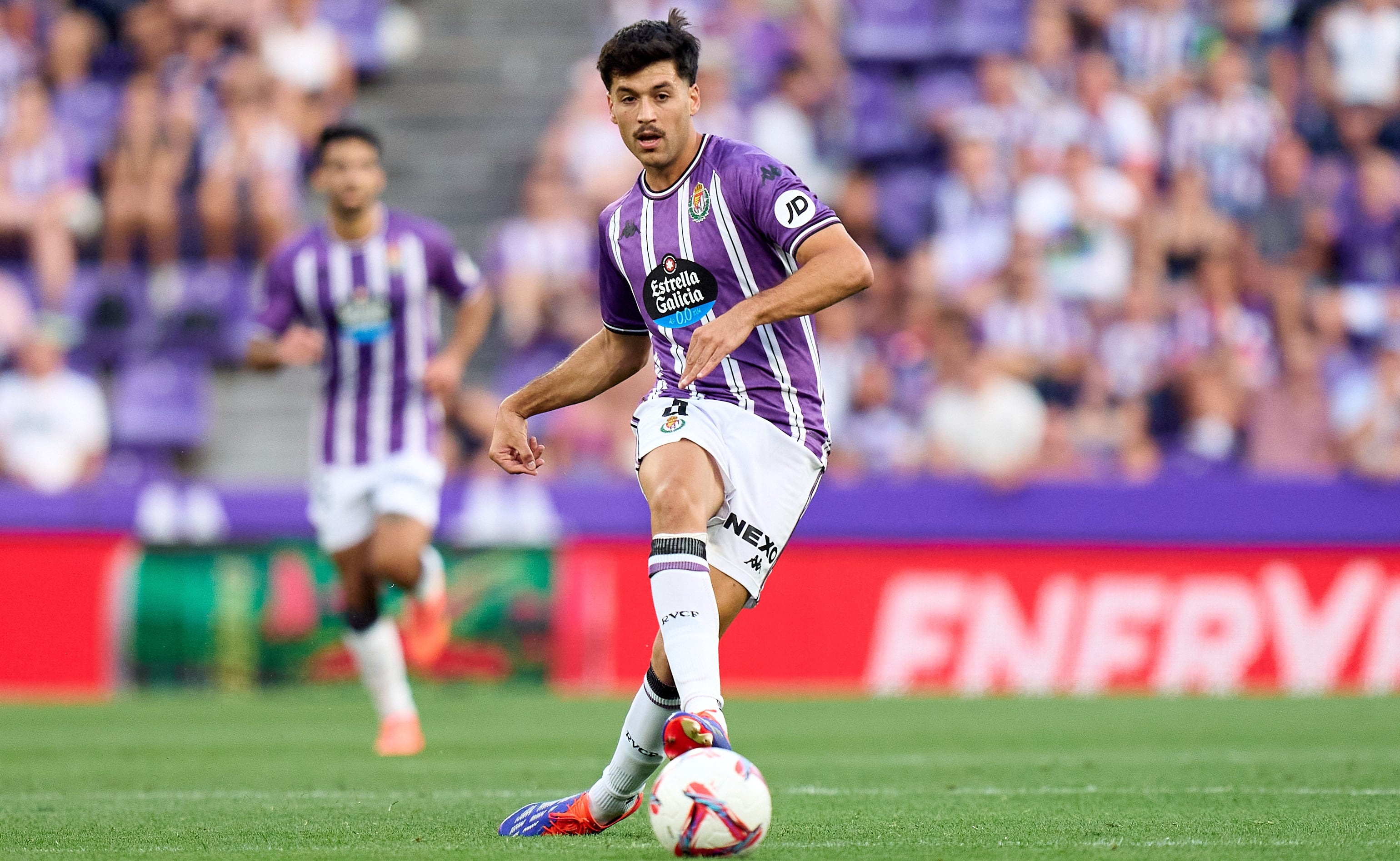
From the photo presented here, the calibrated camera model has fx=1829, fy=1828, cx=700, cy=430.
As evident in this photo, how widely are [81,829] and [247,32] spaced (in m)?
11.7

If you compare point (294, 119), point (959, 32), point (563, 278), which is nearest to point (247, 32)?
point (294, 119)

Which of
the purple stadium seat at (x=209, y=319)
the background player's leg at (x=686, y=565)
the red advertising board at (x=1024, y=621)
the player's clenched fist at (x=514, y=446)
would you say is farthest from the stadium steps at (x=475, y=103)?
the background player's leg at (x=686, y=565)

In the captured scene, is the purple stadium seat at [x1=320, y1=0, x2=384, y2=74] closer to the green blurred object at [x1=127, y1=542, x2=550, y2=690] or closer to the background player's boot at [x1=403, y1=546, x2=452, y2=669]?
the green blurred object at [x1=127, y1=542, x2=550, y2=690]

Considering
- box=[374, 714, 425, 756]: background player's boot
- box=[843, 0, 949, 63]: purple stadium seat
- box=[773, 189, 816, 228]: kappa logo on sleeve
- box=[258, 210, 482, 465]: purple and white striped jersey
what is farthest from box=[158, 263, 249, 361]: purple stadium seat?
box=[773, 189, 816, 228]: kappa logo on sleeve

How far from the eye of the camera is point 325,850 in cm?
460

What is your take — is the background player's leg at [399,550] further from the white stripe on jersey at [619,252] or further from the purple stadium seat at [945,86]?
the purple stadium seat at [945,86]

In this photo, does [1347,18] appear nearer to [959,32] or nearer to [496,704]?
[959,32]

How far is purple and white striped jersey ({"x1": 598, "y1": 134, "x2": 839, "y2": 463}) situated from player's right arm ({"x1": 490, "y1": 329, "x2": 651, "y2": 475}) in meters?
0.19

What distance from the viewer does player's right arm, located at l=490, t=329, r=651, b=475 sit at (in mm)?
5008

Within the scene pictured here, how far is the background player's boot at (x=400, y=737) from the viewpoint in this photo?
7836 mm

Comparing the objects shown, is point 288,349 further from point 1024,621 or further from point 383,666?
point 1024,621

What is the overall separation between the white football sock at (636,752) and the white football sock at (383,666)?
3.16m

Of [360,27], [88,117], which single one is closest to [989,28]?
[360,27]

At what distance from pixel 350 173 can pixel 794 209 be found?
392 cm
